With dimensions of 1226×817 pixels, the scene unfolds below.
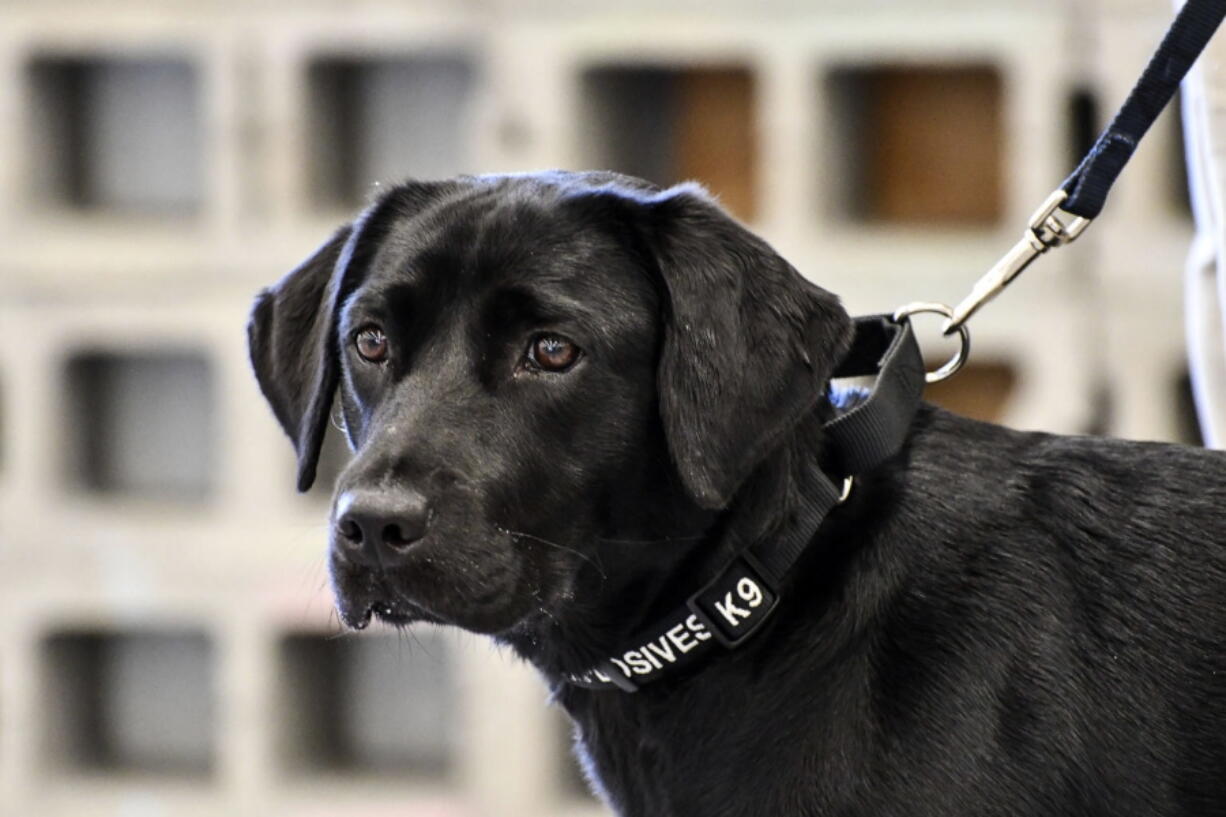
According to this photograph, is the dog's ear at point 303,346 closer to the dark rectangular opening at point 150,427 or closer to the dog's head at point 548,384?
the dog's head at point 548,384

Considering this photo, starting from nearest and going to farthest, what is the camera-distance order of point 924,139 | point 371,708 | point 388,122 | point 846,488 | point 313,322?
point 846,488
point 313,322
point 924,139
point 388,122
point 371,708

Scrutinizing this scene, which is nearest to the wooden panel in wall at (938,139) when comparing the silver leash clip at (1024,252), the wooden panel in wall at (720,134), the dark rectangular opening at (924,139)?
the dark rectangular opening at (924,139)

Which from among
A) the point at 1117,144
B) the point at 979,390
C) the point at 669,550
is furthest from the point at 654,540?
the point at 979,390

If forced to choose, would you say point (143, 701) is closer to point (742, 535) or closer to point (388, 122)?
point (388, 122)

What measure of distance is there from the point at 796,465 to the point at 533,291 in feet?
0.80

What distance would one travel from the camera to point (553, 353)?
4.57ft

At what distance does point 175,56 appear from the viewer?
2.68m

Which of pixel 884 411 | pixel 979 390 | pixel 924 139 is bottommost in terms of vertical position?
pixel 979 390

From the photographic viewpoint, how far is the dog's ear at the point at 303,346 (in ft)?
5.04

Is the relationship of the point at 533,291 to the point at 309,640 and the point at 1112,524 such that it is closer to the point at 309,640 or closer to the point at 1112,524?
the point at 1112,524

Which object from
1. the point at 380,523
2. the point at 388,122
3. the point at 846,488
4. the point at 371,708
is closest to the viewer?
the point at 380,523

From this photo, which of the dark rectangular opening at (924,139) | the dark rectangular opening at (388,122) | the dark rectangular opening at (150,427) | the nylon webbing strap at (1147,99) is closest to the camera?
the nylon webbing strap at (1147,99)

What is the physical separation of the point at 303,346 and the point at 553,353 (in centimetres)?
28

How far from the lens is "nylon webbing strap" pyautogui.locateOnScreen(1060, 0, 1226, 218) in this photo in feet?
4.75
